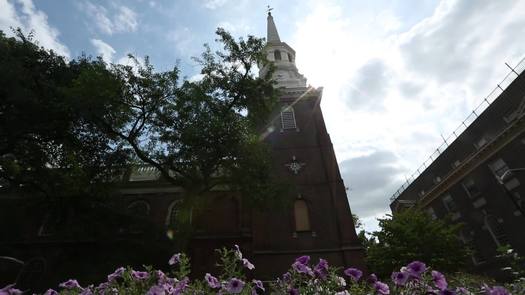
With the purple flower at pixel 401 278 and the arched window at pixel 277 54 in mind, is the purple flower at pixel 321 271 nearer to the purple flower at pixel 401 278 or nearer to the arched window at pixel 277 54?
the purple flower at pixel 401 278

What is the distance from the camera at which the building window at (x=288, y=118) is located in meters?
26.1

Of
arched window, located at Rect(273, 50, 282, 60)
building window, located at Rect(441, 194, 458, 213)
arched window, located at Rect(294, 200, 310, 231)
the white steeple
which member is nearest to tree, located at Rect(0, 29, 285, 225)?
arched window, located at Rect(294, 200, 310, 231)

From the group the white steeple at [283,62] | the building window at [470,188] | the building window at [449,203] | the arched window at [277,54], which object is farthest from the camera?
the arched window at [277,54]

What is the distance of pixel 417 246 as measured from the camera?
22953mm

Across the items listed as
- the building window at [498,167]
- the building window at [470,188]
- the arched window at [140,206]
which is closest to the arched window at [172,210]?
the arched window at [140,206]

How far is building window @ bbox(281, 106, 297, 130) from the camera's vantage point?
85.5ft

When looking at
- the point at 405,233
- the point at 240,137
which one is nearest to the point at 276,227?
the point at 240,137

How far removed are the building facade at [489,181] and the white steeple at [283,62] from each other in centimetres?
1591

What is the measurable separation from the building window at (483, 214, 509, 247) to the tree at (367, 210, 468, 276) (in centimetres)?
610

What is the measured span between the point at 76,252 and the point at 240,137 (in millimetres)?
14599

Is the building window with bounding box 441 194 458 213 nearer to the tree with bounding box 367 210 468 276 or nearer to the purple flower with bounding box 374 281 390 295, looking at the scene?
the tree with bounding box 367 210 468 276

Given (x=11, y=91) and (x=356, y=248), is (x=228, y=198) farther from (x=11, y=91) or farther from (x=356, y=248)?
(x=11, y=91)

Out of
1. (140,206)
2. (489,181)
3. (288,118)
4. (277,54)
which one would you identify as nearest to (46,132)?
(140,206)

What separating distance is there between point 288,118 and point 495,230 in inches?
828
